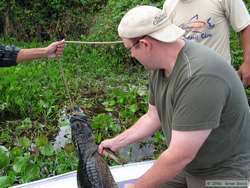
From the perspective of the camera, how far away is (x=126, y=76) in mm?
8102

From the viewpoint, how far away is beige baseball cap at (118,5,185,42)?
238 centimetres

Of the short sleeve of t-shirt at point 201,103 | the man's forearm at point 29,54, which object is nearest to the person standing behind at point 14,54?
the man's forearm at point 29,54

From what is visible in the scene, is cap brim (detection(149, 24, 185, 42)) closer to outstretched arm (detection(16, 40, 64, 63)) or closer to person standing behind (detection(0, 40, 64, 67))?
outstretched arm (detection(16, 40, 64, 63))

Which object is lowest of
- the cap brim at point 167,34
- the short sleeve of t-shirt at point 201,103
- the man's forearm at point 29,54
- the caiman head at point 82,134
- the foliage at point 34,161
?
the foliage at point 34,161

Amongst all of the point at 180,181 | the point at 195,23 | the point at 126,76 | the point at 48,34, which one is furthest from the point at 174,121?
the point at 48,34

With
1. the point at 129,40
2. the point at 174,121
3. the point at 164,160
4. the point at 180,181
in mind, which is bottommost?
the point at 180,181

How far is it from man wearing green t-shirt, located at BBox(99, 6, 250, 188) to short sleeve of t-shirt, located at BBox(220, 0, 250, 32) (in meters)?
1.35

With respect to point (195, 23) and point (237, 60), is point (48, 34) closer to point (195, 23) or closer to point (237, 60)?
point (237, 60)

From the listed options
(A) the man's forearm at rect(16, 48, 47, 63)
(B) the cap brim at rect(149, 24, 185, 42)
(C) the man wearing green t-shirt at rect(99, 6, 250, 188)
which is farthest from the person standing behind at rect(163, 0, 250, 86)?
(B) the cap brim at rect(149, 24, 185, 42)

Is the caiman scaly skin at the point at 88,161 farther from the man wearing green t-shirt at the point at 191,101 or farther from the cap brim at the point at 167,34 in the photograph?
the cap brim at the point at 167,34

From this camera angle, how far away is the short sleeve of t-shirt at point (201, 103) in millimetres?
2338

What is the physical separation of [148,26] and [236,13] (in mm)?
1602

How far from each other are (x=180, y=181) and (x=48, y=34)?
10.3 meters

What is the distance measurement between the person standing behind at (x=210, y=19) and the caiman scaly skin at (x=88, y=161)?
1.28 m
